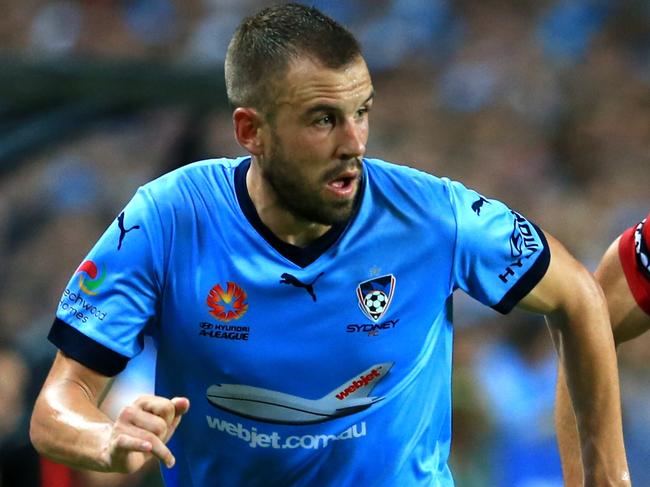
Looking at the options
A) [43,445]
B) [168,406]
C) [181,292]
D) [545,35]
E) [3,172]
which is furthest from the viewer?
[545,35]

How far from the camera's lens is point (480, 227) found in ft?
13.1

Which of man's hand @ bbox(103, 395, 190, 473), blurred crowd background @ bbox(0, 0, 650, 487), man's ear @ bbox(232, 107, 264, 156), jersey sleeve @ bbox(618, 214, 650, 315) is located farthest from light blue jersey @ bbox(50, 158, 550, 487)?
blurred crowd background @ bbox(0, 0, 650, 487)

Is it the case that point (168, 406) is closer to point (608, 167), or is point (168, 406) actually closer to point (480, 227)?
point (480, 227)

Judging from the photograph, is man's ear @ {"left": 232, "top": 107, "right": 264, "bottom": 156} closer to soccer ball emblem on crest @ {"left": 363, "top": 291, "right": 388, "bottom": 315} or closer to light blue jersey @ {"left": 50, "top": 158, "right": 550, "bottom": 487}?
light blue jersey @ {"left": 50, "top": 158, "right": 550, "bottom": 487}

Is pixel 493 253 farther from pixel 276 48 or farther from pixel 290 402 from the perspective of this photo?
pixel 276 48

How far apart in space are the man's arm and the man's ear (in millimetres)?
779

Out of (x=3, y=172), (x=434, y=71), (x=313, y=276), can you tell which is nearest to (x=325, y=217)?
(x=313, y=276)

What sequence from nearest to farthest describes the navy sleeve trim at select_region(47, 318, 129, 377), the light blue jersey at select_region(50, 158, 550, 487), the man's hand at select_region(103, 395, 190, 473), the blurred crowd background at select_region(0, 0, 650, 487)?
the man's hand at select_region(103, 395, 190, 473), the navy sleeve trim at select_region(47, 318, 129, 377), the light blue jersey at select_region(50, 158, 550, 487), the blurred crowd background at select_region(0, 0, 650, 487)

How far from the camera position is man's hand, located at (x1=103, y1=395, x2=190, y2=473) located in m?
3.29

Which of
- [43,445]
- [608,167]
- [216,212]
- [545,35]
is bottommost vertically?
[43,445]

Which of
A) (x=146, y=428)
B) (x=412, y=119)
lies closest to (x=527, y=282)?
(x=146, y=428)

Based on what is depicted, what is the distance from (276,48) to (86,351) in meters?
0.99

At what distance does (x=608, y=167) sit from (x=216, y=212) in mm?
5996

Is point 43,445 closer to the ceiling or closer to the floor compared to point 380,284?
closer to the floor
